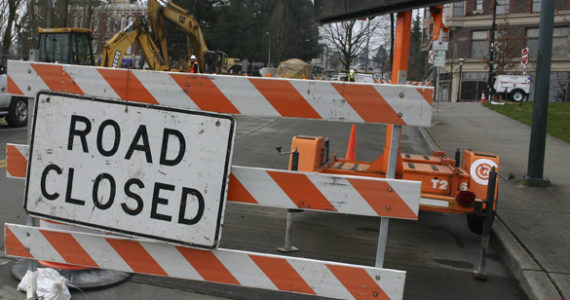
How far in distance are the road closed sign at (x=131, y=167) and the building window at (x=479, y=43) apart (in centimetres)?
4986

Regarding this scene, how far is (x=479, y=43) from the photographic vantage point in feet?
162

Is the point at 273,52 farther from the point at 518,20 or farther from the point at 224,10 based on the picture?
the point at 518,20

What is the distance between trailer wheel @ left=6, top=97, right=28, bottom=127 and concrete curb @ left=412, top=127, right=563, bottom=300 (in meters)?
13.2

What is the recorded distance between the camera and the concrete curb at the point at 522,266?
4.29 meters

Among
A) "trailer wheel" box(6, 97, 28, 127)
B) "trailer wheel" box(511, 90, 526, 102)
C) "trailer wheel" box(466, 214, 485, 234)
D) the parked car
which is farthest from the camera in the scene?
"trailer wheel" box(511, 90, 526, 102)

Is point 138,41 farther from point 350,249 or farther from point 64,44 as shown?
point 350,249

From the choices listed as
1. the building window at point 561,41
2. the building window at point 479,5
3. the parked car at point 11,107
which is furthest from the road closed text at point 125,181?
the building window at point 479,5

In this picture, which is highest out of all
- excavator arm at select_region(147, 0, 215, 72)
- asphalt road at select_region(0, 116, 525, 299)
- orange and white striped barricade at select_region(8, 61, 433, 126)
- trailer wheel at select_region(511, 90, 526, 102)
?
excavator arm at select_region(147, 0, 215, 72)

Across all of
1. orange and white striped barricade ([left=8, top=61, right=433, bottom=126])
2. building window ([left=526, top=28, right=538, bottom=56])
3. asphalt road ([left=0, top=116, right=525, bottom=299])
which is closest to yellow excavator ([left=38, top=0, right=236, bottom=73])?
asphalt road ([left=0, top=116, right=525, bottom=299])

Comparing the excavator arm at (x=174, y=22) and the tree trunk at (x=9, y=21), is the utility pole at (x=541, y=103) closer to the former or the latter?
the excavator arm at (x=174, y=22)

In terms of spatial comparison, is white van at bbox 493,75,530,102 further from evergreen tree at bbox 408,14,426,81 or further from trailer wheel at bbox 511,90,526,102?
evergreen tree at bbox 408,14,426,81

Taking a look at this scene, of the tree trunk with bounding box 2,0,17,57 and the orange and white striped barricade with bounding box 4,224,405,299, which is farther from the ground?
the tree trunk with bounding box 2,0,17,57

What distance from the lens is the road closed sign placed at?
3.04 metres

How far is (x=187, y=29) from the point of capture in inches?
903
